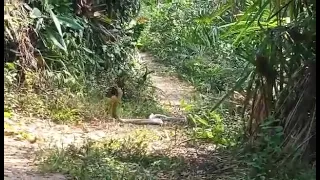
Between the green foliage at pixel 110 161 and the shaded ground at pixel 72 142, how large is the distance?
70 mm

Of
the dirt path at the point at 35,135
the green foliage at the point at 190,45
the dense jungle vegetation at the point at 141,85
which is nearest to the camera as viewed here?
the dirt path at the point at 35,135

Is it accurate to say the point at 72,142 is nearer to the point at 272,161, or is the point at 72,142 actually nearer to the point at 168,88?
the point at 272,161

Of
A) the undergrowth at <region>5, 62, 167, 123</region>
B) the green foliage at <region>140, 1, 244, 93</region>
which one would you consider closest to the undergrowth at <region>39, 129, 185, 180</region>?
the undergrowth at <region>5, 62, 167, 123</region>

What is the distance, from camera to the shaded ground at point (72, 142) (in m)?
2.60

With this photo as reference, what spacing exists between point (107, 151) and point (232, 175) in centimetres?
70

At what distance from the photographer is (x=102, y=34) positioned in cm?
457

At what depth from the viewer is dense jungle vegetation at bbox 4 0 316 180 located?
2.84m

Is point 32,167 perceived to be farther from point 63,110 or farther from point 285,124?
point 285,124

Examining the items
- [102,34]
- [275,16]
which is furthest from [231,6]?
[102,34]

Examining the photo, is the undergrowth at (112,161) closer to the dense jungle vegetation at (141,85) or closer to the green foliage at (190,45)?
the dense jungle vegetation at (141,85)

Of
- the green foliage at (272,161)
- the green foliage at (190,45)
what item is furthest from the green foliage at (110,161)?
the green foliage at (190,45)

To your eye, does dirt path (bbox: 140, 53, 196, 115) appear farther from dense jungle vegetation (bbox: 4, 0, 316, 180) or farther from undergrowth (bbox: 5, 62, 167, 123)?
undergrowth (bbox: 5, 62, 167, 123)

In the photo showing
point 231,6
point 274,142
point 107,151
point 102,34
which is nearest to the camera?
point 274,142

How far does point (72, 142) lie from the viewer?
3211mm
